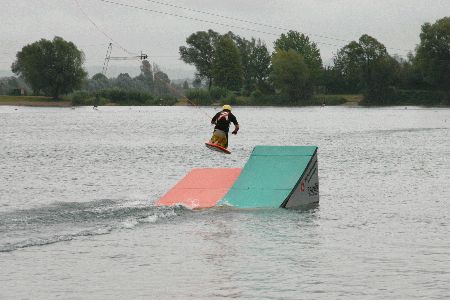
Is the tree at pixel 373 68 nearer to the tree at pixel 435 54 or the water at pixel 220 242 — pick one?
the tree at pixel 435 54

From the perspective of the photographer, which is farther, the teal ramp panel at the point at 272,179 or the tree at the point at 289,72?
the tree at the point at 289,72

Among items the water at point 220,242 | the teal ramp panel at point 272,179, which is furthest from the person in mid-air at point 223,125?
the teal ramp panel at point 272,179

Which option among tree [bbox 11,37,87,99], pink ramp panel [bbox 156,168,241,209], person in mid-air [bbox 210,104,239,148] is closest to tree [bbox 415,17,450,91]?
tree [bbox 11,37,87,99]

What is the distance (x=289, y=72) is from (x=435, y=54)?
3077cm

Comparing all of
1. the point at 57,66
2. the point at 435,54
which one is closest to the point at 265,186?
the point at 435,54

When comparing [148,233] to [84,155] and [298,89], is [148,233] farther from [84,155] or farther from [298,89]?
[298,89]

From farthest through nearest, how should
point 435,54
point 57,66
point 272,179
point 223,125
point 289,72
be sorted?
point 57,66, point 289,72, point 435,54, point 223,125, point 272,179

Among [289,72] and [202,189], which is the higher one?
[289,72]

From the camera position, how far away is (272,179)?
24.5 meters

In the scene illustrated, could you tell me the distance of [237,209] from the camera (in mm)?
23703

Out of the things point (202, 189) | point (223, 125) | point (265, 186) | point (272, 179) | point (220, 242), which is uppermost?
point (223, 125)

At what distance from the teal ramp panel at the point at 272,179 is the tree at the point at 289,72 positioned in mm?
167109

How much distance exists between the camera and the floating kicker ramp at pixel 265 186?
24.0 m

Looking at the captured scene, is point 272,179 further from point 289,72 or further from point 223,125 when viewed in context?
point 289,72
